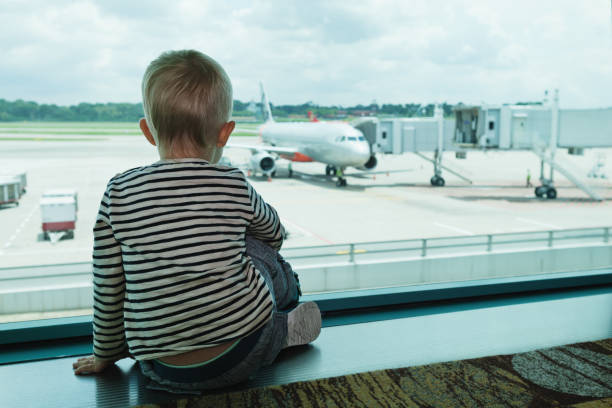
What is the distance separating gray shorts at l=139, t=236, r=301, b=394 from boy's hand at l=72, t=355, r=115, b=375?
0.43 feet

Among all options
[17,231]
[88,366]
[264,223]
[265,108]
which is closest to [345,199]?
[17,231]

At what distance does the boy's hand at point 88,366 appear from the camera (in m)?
1.11

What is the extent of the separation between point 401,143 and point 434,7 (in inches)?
347

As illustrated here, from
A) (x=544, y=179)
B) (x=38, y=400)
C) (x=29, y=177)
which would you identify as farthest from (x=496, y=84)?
(x=544, y=179)

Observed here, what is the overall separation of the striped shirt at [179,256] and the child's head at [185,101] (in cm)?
5

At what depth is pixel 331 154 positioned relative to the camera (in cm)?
1150

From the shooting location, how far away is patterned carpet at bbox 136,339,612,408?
3.28ft

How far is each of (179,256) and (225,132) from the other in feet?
0.80

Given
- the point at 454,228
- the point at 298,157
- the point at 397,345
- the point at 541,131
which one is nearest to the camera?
the point at 397,345

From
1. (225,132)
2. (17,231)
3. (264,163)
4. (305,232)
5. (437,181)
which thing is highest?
(225,132)

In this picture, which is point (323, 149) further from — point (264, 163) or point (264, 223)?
point (264, 223)

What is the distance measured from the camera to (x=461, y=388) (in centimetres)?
106

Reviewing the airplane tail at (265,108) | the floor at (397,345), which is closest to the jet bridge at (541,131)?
the floor at (397,345)

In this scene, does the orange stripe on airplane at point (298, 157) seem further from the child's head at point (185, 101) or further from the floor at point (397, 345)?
the child's head at point (185, 101)
